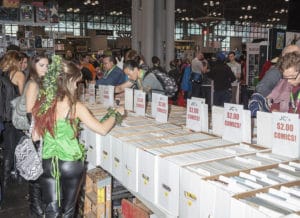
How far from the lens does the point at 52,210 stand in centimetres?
249

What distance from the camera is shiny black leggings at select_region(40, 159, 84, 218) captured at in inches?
94.7

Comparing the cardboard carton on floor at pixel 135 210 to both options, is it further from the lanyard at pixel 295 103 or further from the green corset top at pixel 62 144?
the lanyard at pixel 295 103

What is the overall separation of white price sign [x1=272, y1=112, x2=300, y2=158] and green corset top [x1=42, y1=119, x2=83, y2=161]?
4.07ft

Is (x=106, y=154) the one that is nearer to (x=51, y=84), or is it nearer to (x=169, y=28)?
(x=51, y=84)

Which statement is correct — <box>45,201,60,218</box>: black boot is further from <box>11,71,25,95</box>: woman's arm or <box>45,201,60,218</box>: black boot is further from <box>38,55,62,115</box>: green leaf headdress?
<box>11,71,25,95</box>: woman's arm

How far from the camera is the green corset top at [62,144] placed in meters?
2.35

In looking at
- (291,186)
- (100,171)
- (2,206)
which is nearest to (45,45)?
(2,206)

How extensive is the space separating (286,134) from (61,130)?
1357 millimetres

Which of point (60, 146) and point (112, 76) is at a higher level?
point (112, 76)

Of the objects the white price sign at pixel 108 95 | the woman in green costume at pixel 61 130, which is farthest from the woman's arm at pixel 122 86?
the woman in green costume at pixel 61 130

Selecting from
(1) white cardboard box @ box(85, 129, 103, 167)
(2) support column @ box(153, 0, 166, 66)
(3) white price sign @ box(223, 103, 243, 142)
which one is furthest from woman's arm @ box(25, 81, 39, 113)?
(2) support column @ box(153, 0, 166, 66)

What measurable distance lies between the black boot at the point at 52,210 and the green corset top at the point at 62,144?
33 centimetres

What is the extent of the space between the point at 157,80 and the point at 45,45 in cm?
636

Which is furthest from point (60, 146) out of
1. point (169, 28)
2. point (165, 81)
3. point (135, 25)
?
point (135, 25)
